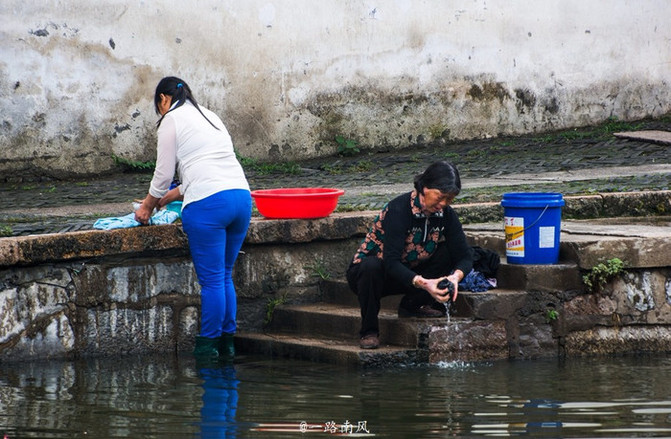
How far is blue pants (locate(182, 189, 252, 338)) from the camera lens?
6.43m

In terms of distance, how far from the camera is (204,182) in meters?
6.40

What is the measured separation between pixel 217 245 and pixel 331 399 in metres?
1.44

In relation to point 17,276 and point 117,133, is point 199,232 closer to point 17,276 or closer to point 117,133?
point 17,276

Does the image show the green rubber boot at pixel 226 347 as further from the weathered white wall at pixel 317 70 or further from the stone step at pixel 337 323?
the weathered white wall at pixel 317 70

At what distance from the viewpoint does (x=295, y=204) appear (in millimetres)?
7223

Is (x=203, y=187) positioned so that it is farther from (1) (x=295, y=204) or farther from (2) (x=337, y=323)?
(2) (x=337, y=323)

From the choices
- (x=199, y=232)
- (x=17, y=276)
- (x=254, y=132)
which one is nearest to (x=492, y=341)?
(x=199, y=232)

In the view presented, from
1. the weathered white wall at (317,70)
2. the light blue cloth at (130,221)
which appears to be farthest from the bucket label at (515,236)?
the weathered white wall at (317,70)

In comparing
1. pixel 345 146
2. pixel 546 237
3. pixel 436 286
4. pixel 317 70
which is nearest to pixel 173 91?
pixel 436 286

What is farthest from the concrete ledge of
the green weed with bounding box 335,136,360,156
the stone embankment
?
the green weed with bounding box 335,136,360,156

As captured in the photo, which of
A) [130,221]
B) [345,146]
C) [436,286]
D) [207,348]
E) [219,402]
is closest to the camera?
[219,402]

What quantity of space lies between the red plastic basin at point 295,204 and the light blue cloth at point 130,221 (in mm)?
608

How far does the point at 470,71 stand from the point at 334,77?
5.22 ft

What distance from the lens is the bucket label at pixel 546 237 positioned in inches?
258
